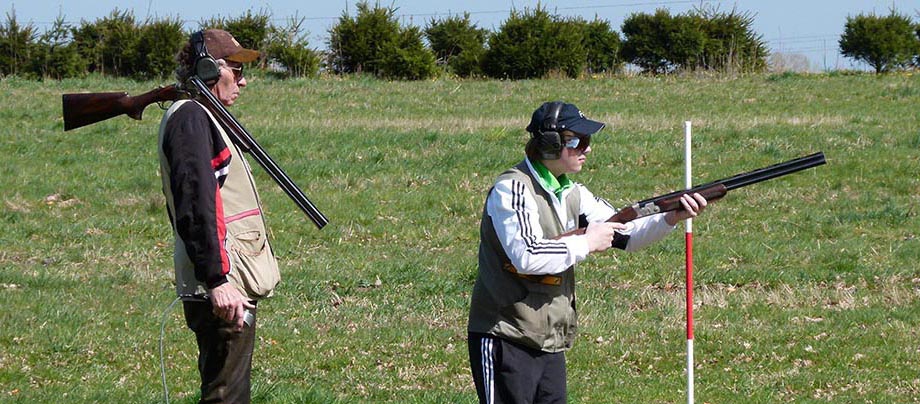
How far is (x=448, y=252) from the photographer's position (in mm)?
12805

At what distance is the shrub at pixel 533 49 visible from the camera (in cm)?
3278

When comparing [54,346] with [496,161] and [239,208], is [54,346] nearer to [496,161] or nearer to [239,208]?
[239,208]

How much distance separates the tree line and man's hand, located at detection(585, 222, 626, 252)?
90.3 feet

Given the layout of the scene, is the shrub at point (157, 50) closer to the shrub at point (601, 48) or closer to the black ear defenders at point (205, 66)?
the shrub at point (601, 48)

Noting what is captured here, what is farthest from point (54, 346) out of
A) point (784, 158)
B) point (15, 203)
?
point (784, 158)

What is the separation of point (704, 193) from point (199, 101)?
219cm

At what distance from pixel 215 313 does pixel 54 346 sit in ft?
13.5

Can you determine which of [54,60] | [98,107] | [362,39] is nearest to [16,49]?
[54,60]

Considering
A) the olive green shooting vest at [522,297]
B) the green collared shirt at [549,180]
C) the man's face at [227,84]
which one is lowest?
the olive green shooting vest at [522,297]

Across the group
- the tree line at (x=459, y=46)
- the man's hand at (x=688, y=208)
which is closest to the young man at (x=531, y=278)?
the man's hand at (x=688, y=208)

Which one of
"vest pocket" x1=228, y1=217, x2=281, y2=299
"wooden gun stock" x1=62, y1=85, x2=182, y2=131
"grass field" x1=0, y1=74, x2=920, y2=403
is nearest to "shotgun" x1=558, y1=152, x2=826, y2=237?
"vest pocket" x1=228, y1=217, x2=281, y2=299

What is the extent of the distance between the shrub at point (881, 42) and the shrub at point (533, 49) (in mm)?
7581

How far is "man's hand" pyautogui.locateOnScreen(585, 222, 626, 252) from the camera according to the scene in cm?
519

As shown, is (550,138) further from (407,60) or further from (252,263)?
(407,60)
